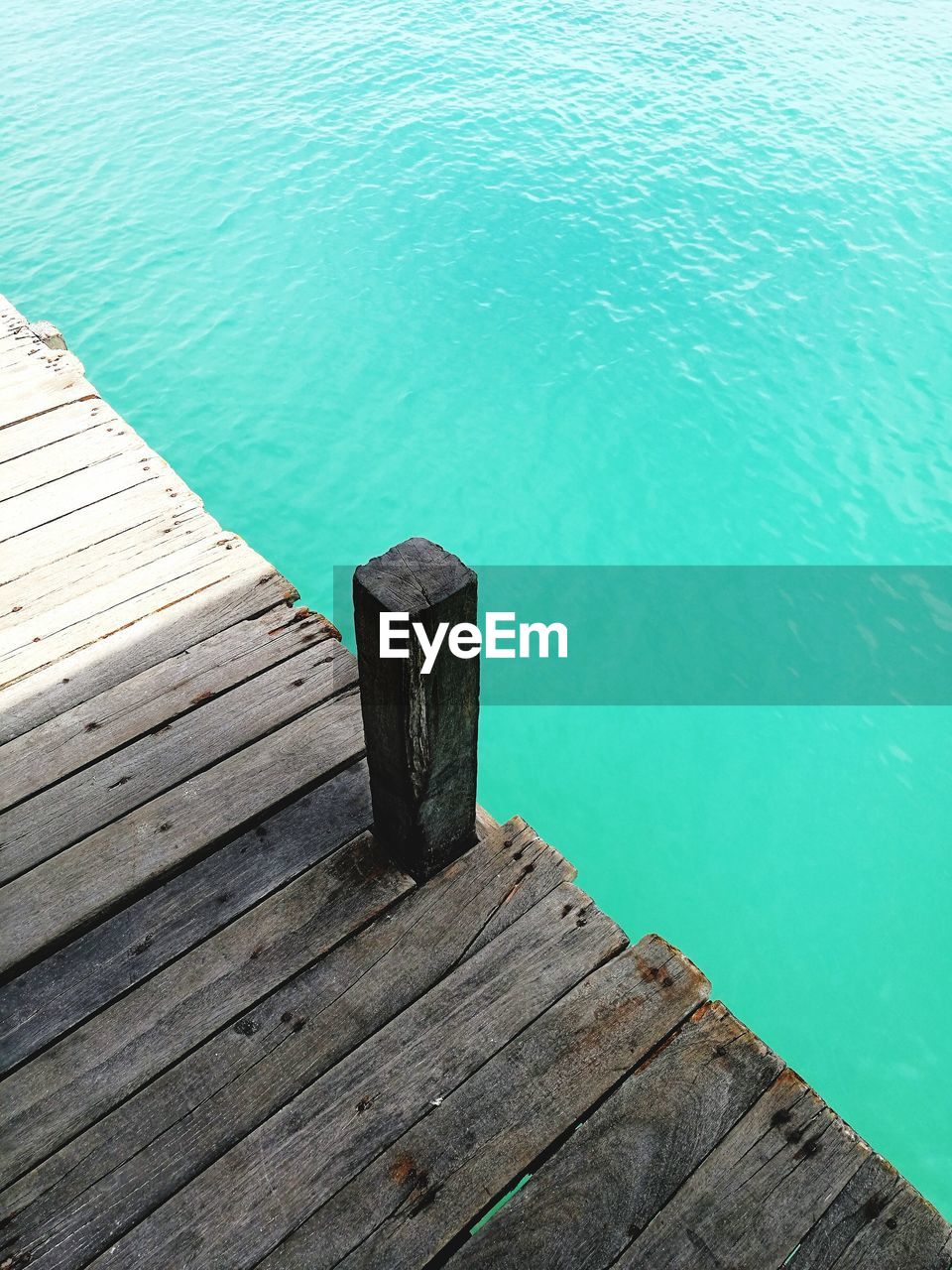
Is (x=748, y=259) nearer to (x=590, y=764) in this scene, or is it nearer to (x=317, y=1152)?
(x=590, y=764)

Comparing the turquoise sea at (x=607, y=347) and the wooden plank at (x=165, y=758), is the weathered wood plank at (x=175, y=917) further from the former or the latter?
the turquoise sea at (x=607, y=347)

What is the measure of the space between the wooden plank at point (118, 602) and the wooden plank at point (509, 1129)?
5.86ft

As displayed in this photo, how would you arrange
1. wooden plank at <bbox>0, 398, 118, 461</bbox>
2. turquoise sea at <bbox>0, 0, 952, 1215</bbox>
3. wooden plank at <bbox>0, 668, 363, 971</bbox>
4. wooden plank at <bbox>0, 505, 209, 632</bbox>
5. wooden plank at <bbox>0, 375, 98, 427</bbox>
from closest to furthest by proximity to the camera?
1. wooden plank at <bbox>0, 668, 363, 971</bbox>
2. wooden plank at <bbox>0, 505, 209, 632</bbox>
3. wooden plank at <bbox>0, 398, 118, 461</bbox>
4. wooden plank at <bbox>0, 375, 98, 427</bbox>
5. turquoise sea at <bbox>0, 0, 952, 1215</bbox>

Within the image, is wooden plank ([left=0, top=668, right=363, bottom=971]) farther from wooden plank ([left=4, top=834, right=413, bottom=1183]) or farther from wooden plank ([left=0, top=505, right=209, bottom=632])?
wooden plank ([left=0, top=505, right=209, bottom=632])

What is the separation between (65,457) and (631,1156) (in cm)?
317

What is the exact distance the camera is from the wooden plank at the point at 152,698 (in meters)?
2.40

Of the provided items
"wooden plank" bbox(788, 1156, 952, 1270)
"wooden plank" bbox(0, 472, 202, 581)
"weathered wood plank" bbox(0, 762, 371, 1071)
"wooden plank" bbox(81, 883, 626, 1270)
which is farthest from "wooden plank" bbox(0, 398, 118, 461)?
"wooden plank" bbox(788, 1156, 952, 1270)

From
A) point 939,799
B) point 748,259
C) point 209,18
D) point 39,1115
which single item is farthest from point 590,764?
point 209,18

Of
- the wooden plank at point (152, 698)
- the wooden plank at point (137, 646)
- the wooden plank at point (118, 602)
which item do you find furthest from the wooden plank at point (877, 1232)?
the wooden plank at point (118, 602)

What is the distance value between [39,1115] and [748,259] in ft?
30.4

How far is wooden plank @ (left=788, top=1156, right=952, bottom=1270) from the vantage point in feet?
5.37

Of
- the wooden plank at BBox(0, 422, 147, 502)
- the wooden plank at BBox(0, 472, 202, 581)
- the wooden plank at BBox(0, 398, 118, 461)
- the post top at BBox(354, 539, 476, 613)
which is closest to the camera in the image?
the post top at BBox(354, 539, 476, 613)

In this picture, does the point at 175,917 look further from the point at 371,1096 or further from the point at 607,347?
the point at 607,347

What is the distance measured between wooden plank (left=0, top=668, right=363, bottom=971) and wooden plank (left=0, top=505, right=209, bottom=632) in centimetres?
98
